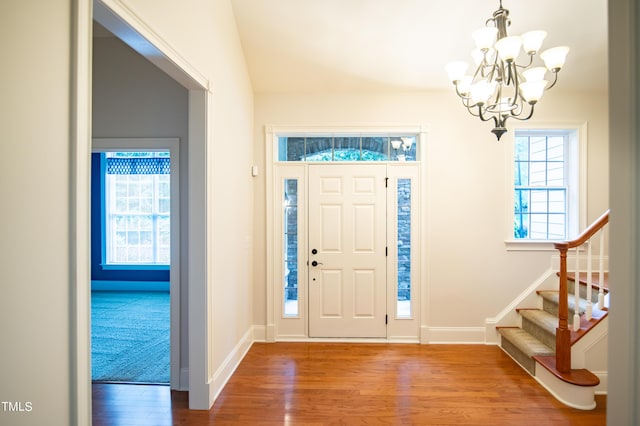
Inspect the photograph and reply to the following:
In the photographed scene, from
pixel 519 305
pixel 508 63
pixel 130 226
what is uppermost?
pixel 508 63

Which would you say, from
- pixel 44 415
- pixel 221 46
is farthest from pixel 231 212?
pixel 44 415

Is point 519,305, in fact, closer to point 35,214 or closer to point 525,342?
point 525,342

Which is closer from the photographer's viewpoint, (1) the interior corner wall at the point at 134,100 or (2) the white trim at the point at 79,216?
(2) the white trim at the point at 79,216

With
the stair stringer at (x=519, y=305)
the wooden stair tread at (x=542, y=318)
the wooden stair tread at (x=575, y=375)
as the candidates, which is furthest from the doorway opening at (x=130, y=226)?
the wooden stair tread at (x=575, y=375)

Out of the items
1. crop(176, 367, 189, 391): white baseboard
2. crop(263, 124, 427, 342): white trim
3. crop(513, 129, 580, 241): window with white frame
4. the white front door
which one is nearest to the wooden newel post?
crop(513, 129, 580, 241): window with white frame

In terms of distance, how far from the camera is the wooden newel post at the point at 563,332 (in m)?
2.80

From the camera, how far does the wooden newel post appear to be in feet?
9.18

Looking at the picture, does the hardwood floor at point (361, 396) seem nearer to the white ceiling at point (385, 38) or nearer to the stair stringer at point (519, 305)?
the stair stringer at point (519, 305)

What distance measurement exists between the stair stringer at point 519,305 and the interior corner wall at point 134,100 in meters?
3.23

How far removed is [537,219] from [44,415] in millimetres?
4545

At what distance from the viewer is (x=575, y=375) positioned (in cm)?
274

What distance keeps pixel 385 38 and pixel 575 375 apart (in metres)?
3.38

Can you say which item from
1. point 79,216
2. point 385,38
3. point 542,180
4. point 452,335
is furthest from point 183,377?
point 542,180

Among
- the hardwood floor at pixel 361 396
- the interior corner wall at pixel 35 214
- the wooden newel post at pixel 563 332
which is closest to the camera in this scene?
the interior corner wall at pixel 35 214
